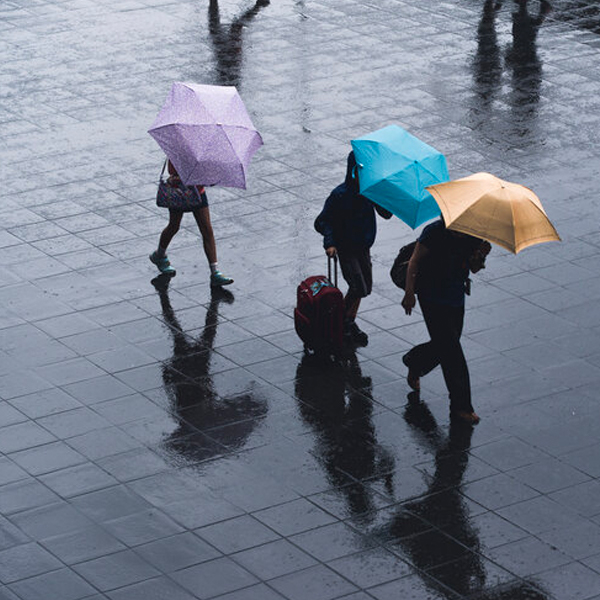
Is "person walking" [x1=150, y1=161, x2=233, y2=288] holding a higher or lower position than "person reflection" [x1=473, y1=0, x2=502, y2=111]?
higher

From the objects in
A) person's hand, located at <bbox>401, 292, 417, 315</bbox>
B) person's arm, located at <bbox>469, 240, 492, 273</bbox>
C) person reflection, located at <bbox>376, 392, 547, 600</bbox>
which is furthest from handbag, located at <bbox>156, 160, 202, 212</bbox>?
person reflection, located at <bbox>376, 392, 547, 600</bbox>

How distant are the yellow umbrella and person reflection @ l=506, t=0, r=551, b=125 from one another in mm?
6919

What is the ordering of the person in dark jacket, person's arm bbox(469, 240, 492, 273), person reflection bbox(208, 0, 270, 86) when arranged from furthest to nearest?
person reflection bbox(208, 0, 270, 86) < the person in dark jacket < person's arm bbox(469, 240, 492, 273)

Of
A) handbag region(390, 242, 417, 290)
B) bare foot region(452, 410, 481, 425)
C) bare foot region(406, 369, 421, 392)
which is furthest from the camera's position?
bare foot region(406, 369, 421, 392)

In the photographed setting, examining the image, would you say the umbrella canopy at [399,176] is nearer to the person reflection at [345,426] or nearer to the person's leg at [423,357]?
the person's leg at [423,357]

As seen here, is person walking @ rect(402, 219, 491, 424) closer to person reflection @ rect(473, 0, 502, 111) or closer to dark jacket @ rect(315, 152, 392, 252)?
dark jacket @ rect(315, 152, 392, 252)

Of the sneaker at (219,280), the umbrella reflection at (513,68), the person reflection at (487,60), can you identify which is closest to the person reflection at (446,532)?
the sneaker at (219,280)

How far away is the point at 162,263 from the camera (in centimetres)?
1292

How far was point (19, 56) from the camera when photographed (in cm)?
1973

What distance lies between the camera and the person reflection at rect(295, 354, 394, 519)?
9.60 metres

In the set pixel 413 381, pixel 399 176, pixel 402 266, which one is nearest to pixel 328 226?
pixel 399 176

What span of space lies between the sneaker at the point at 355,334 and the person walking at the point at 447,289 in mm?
1350

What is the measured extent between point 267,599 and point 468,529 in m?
1.50

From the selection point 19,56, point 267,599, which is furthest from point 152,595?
point 19,56
